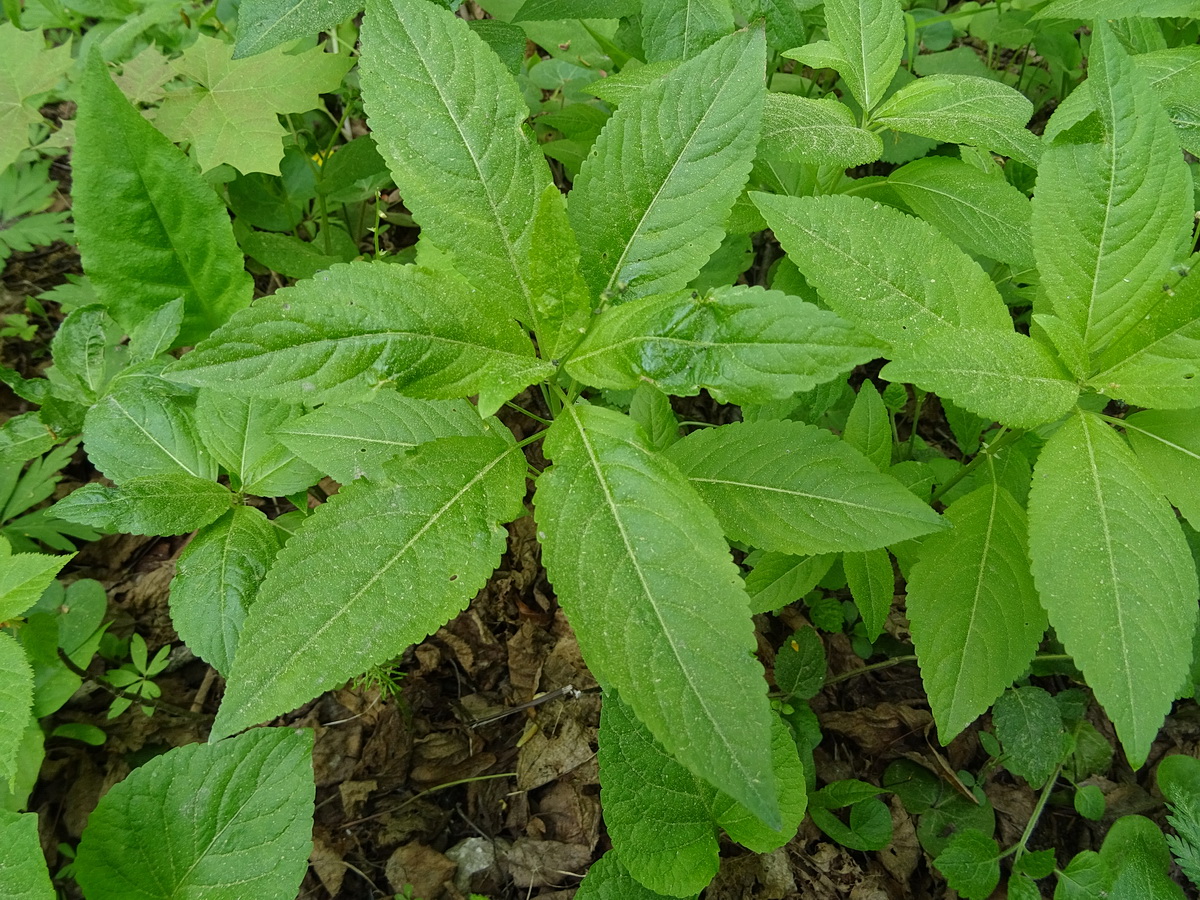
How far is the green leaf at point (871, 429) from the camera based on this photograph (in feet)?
7.43

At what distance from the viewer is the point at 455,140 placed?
151cm

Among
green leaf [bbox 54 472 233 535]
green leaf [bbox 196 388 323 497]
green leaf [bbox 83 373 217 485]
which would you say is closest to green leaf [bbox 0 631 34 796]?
green leaf [bbox 54 472 233 535]

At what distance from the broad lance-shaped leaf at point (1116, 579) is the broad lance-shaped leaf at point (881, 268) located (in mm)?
376

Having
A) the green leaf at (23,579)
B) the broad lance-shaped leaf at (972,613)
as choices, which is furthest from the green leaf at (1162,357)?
the green leaf at (23,579)

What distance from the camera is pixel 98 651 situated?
2996 mm

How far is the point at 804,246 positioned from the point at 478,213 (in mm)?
741

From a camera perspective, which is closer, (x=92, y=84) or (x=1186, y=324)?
(x=1186, y=324)

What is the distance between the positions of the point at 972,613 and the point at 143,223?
2.59 metres

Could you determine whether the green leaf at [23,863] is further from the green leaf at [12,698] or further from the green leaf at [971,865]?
the green leaf at [971,865]

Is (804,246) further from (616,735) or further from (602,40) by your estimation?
(602,40)

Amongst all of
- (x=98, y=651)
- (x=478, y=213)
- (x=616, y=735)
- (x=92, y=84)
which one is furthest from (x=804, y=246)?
(x=98, y=651)

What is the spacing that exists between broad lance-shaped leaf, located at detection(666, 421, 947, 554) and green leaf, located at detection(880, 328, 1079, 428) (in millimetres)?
289

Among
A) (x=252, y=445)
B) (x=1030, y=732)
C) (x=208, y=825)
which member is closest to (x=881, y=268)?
→ (x=252, y=445)

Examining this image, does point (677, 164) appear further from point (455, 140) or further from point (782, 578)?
point (782, 578)
